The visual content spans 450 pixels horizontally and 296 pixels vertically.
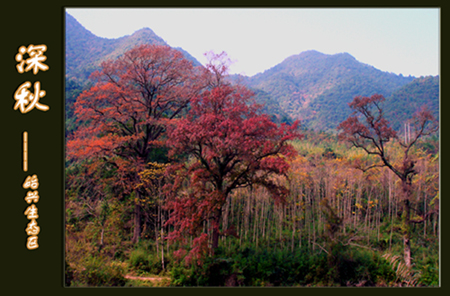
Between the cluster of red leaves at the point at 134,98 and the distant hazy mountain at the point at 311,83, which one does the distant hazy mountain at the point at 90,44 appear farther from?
the cluster of red leaves at the point at 134,98

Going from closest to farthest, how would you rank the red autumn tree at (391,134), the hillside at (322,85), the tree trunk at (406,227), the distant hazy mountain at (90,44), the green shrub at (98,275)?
the green shrub at (98,275)
the tree trunk at (406,227)
the red autumn tree at (391,134)
the hillside at (322,85)
the distant hazy mountain at (90,44)

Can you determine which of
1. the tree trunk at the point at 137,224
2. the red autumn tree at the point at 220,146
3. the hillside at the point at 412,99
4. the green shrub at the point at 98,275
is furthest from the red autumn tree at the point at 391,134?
the hillside at the point at 412,99

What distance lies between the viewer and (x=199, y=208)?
8.23m

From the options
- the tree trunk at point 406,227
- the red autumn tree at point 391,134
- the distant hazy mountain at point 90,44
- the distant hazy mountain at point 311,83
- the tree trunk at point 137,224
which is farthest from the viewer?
the distant hazy mountain at point 90,44

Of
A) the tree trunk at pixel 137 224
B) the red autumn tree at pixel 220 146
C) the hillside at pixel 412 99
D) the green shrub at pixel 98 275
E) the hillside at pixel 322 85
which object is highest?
the hillside at pixel 322 85

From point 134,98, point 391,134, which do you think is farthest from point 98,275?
point 391,134

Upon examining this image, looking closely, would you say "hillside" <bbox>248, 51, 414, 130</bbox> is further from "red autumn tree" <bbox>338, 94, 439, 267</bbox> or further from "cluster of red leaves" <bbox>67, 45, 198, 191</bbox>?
"cluster of red leaves" <bbox>67, 45, 198, 191</bbox>

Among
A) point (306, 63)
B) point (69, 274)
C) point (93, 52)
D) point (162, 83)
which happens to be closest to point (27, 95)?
point (69, 274)

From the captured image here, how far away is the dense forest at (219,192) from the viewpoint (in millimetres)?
8266

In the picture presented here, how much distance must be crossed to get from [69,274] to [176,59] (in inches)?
304

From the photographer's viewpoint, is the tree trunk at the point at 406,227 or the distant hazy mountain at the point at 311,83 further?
the distant hazy mountain at the point at 311,83

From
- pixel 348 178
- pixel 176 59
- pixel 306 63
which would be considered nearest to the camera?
pixel 176 59

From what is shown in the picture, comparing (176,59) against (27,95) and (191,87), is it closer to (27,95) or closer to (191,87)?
(191,87)

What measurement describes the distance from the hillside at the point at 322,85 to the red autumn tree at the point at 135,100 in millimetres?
24889
